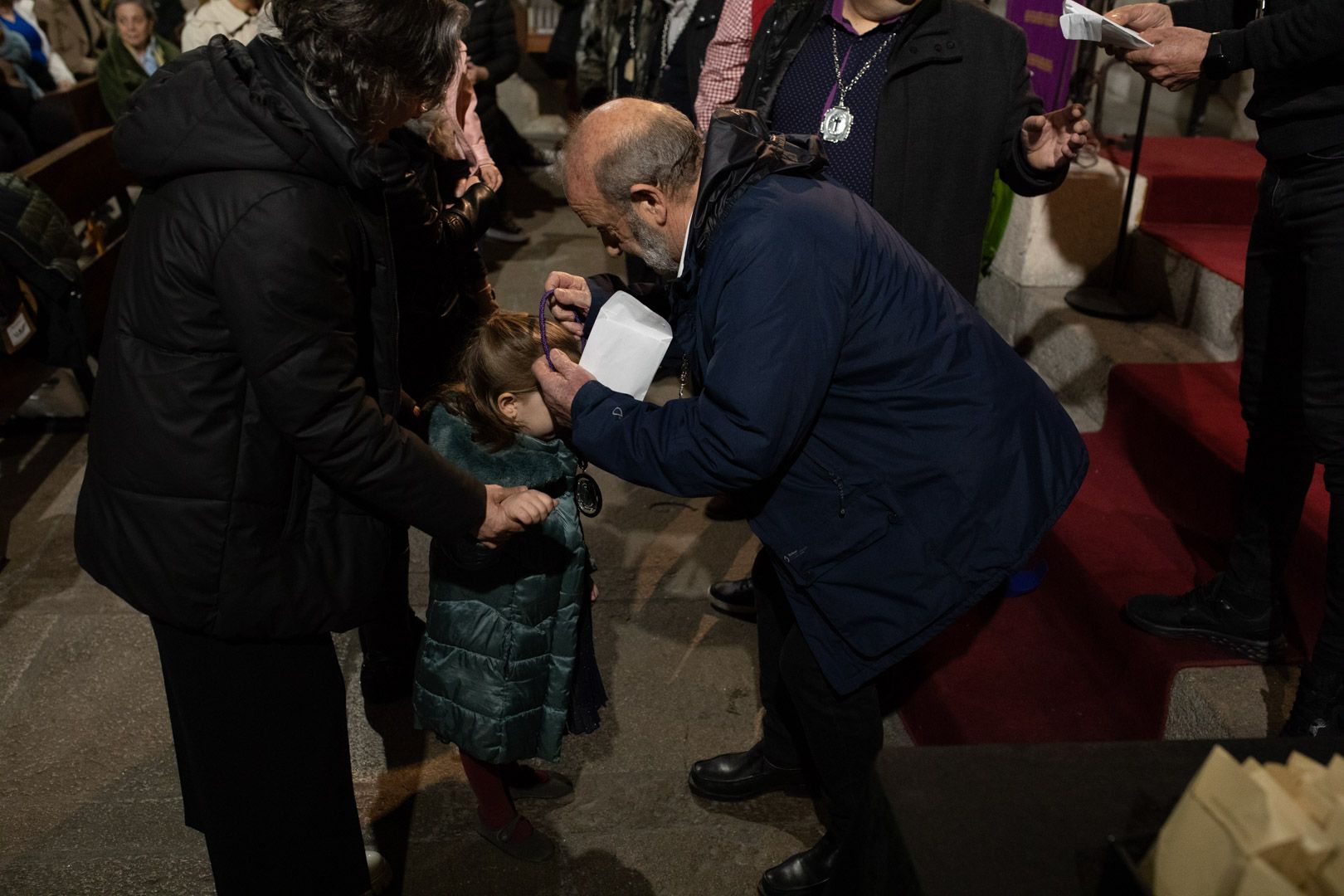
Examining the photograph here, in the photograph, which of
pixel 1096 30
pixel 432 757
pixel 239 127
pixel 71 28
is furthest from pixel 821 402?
pixel 71 28

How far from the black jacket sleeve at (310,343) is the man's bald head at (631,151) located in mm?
451

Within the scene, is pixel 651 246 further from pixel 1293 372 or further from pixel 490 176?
pixel 1293 372

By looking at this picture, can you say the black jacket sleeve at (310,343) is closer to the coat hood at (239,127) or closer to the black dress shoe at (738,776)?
the coat hood at (239,127)

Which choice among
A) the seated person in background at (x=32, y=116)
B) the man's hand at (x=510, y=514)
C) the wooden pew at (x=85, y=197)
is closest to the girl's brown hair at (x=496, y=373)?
the man's hand at (x=510, y=514)

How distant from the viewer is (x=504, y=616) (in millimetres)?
2338

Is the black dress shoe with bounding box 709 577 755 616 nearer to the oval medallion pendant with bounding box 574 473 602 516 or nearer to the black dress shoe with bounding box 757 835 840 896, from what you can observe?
the black dress shoe with bounding box 757 835 840 896

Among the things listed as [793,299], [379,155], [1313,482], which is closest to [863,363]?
[793,299]

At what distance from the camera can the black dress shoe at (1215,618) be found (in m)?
2.61

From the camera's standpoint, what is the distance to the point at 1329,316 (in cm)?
213

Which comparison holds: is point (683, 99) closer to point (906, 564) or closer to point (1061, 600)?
point (1061, 600)

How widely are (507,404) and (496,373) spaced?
0.07m

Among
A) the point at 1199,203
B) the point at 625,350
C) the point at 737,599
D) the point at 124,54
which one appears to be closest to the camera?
the point at 625,350

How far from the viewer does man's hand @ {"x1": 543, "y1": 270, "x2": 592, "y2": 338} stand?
245 cm

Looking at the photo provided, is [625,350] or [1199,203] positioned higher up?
[625,350]
